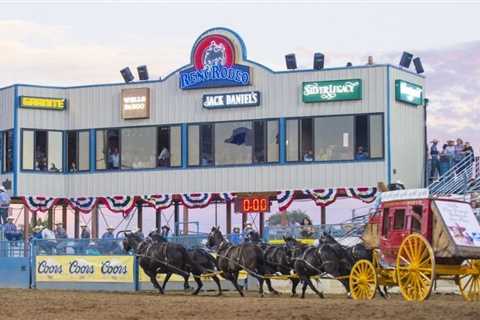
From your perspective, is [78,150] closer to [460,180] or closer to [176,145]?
[176,145]

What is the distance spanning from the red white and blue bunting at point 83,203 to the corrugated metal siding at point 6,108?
153 inches

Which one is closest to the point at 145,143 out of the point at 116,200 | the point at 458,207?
the point at 116,200

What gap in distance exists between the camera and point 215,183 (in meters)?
43.8

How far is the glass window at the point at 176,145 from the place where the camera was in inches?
1750

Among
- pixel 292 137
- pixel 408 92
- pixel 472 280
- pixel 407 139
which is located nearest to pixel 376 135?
pixel 407 139

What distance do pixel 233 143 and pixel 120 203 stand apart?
5345mm

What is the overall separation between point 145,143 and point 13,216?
640cm

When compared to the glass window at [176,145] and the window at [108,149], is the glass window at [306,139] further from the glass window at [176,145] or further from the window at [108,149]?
the window at [108,149]

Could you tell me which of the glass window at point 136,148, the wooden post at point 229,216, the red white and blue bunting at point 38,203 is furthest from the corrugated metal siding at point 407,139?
the red white and blue bunting at point 38,203

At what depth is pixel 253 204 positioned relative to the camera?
1689 inches

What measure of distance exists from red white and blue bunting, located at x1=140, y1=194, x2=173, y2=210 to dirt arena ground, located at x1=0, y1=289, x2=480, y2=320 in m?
16.3

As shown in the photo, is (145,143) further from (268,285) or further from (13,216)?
(268,285)

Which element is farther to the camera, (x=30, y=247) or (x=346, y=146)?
(x=346, y=146)

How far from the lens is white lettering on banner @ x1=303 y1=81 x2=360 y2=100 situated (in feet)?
135
